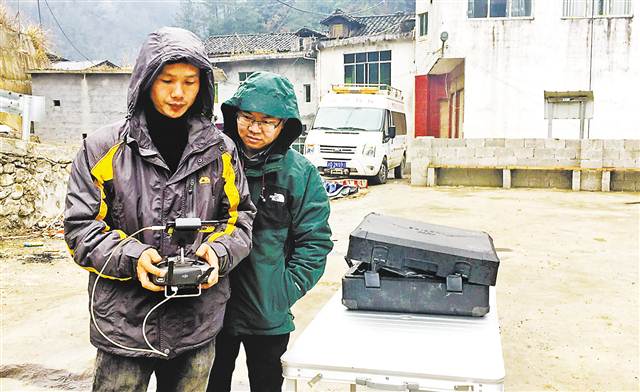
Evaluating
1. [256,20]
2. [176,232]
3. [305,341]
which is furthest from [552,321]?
[256,20]

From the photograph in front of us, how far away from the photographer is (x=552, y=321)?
4305 mm

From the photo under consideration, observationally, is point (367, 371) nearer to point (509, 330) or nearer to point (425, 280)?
point (425, 280)

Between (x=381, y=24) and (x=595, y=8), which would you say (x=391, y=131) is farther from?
(x=381, y=24)

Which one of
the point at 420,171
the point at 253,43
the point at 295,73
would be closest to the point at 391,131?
the point at 420,171

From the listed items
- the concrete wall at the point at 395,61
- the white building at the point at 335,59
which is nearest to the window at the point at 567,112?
the concrete wall at the point at 395,61

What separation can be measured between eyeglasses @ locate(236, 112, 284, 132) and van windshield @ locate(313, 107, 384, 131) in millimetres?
12235

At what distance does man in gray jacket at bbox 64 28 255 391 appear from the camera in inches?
65.9

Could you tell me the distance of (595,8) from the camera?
16984 millimetres

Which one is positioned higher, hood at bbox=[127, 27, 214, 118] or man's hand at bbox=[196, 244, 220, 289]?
hood at bbox=[127, 27, 214, 118]

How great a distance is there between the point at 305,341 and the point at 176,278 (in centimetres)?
49

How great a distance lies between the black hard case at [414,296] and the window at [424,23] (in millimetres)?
20704

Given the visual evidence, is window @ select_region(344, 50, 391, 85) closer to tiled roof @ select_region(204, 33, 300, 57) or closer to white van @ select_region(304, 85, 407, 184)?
tiled roof @ select_region(204, 33, 300, 57)

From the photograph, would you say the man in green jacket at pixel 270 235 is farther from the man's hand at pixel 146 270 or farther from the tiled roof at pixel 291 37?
the tiled roof at pixel 291 37

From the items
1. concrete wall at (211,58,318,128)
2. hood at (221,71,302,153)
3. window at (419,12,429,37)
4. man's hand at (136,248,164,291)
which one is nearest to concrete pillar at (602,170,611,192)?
window at (419,12,429,37)
